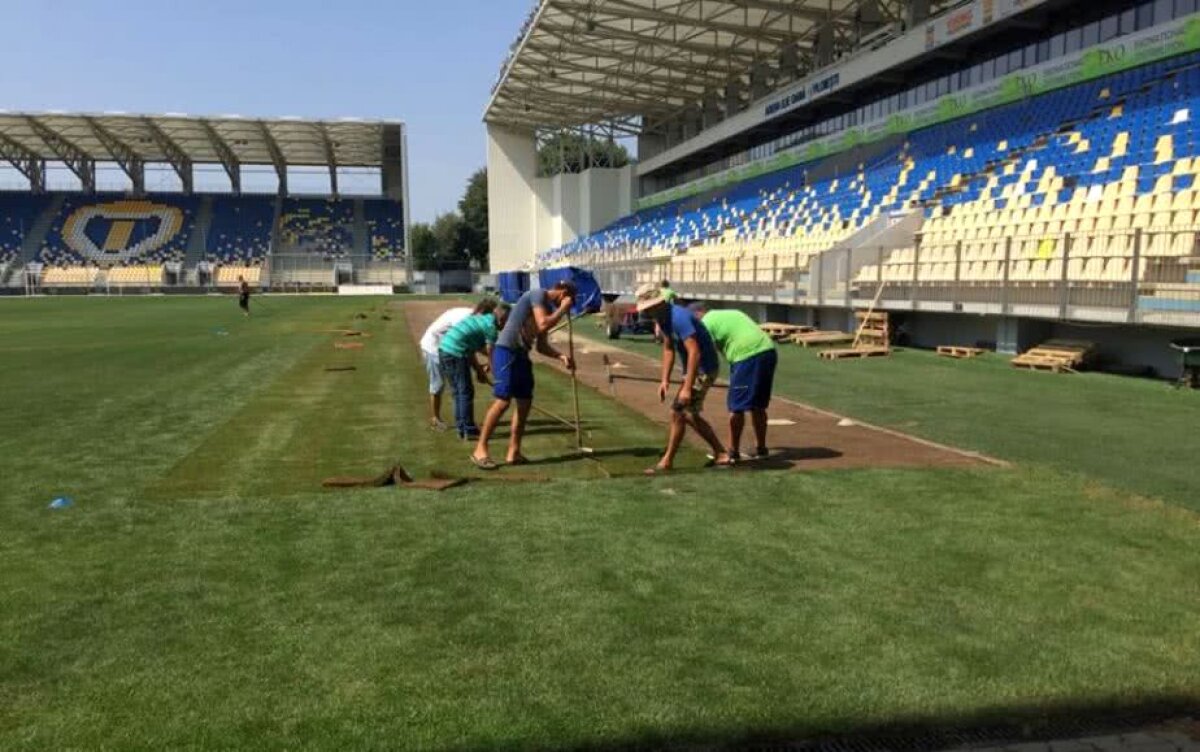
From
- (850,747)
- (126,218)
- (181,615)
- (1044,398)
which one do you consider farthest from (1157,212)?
(126,218)

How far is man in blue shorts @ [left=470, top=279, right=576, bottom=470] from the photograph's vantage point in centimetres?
773

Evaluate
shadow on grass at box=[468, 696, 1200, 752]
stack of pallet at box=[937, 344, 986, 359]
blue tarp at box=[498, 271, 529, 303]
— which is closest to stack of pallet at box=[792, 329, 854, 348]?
stack of pallet at box=[937, 344, 986, 359]

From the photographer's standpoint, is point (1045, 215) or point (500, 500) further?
point (1045, 215)

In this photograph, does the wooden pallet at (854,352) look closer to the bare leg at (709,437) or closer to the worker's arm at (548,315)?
the bare leg at (709,437)

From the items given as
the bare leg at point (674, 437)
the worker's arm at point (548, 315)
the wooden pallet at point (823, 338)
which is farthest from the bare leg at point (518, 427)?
→ the wooden pallet at point (823, 338)

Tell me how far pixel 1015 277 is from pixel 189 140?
241 ft

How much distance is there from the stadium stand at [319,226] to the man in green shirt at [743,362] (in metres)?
77.5

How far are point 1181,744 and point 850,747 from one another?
4.00 feet

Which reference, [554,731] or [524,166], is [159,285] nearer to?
[524,166]

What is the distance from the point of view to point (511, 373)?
7793 mm

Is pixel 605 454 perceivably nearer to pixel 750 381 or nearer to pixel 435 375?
pixel 750 381

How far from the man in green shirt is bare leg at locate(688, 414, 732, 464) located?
0.38ft

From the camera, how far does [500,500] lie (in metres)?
6.54

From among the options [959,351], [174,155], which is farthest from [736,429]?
[174,155]
